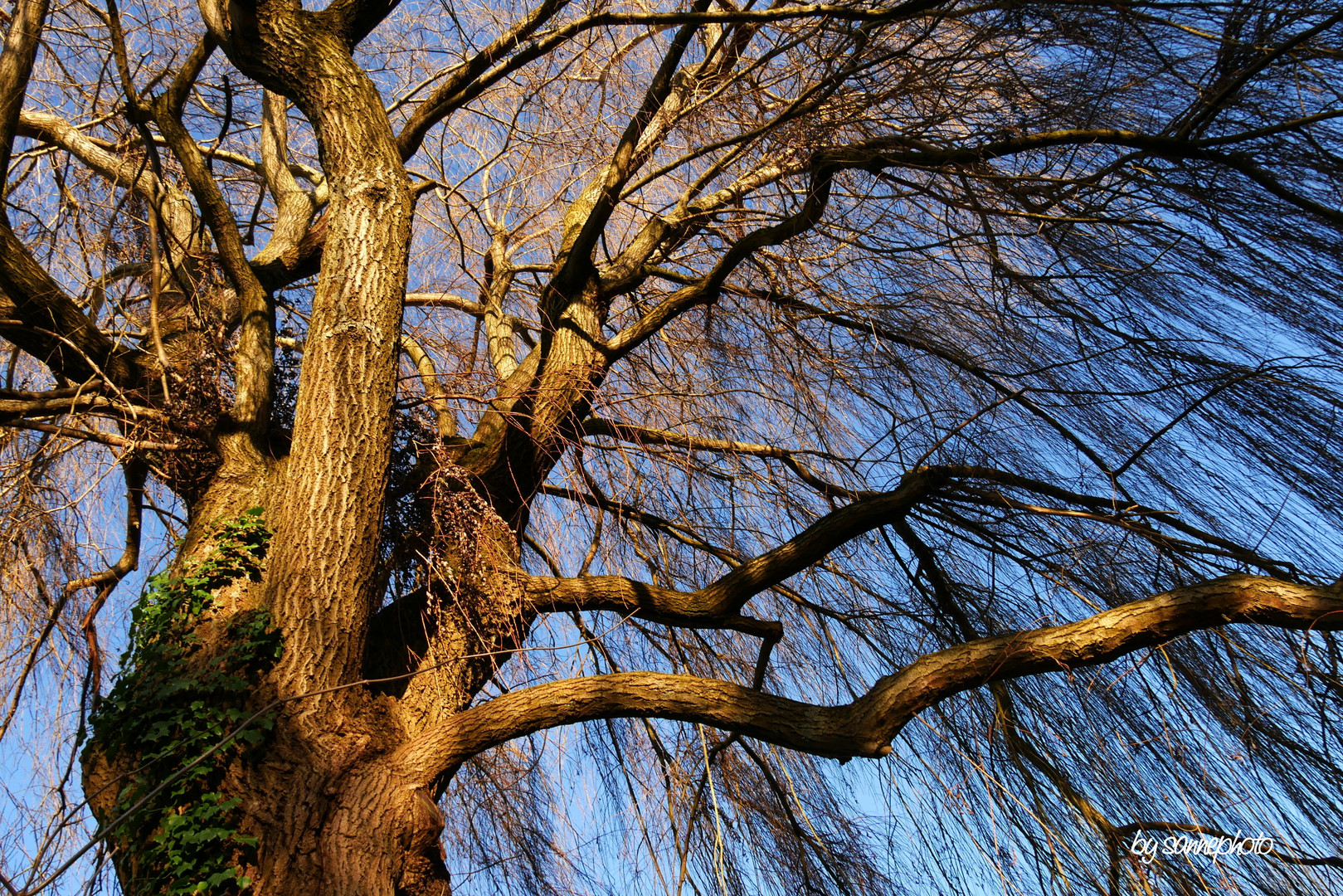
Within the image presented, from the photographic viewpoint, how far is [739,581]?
9.07 ft

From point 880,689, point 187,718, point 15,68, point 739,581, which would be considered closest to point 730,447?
point 739,581

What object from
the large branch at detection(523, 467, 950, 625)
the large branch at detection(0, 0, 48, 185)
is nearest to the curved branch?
the large branch at detection(523, 467, 950, 625)

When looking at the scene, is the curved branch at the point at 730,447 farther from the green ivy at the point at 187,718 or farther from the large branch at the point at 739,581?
the green ivy at the point at 187,718

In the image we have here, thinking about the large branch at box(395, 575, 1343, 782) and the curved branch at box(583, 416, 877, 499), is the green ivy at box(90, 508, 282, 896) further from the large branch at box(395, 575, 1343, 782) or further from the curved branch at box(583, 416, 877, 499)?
the curved branch at box(583, 416, 877, 499)

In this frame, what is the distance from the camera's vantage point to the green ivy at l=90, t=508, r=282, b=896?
210 centimetres

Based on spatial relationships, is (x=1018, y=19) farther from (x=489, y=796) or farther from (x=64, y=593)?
(x=64, y=593)

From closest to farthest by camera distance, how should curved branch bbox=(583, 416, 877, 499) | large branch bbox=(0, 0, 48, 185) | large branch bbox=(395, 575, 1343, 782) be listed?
large branch bbox=(395, 575, 1343, 782) → large branch bbox=(0, 0, 48, 185) → curved branch bbox=(583, 416, 877, 499)

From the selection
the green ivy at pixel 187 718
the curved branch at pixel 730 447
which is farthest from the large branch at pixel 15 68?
the curved branch at pixel 730 447

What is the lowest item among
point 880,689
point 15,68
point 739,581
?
point 880,689

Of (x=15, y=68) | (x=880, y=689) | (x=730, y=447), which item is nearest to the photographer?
(x=880, y=689)

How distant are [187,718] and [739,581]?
4.85ft

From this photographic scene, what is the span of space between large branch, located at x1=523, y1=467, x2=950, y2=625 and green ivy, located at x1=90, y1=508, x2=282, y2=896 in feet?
2.66

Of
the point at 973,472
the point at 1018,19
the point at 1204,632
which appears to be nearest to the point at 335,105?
the point at 1018,19

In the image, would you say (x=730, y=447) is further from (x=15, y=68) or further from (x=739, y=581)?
(x=15, y=68)
